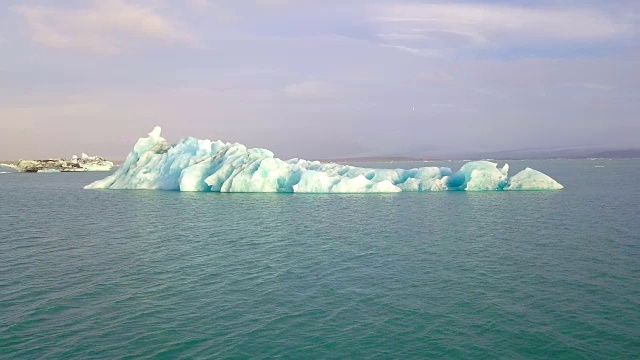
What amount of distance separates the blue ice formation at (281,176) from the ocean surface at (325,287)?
14.5 m

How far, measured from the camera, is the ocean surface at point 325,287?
928 cm

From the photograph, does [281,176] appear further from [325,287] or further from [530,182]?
[325,287]

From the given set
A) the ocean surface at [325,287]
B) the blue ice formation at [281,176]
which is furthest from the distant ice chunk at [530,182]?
the ocean surface at [325,287]

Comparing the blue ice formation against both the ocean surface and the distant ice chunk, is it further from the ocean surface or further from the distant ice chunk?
the ocean surface

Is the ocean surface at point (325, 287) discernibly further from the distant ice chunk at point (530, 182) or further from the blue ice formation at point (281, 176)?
the blue ice formation at point (281, 176)

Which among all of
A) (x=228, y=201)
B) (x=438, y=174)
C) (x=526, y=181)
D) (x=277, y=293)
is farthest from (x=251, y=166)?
(x=277, y=293)

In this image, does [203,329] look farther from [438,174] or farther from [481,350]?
[438,174]

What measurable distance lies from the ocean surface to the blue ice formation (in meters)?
14.5

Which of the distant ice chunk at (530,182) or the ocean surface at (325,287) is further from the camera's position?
the distant ice chunk at (530,182)

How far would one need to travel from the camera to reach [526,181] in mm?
40750

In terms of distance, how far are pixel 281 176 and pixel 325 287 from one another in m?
29.2

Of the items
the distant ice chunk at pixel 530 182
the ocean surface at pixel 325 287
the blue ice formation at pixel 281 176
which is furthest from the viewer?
the blue ice formation at pixel 281 176

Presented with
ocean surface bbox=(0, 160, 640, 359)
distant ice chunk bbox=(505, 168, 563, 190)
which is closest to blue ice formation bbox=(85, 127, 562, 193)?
distant ice chunk bbox=(505, 168, 563, 190)

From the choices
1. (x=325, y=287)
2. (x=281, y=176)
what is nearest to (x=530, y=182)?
(x=281, y=176)
